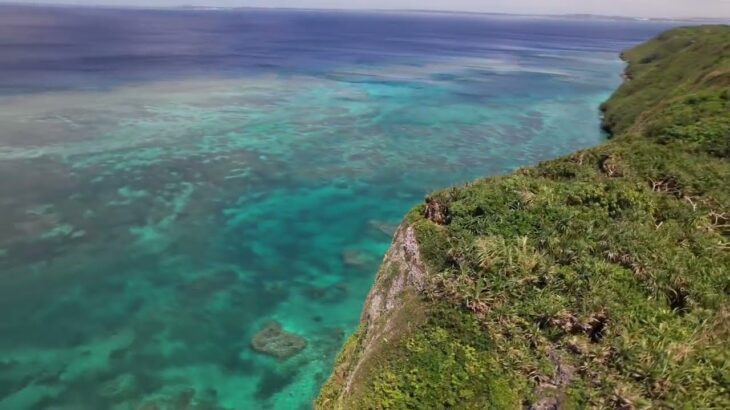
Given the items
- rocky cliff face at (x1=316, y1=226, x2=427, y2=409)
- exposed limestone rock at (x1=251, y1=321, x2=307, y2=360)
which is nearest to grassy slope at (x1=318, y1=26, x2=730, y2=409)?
rocky cliff face at (x1=316, y1=226, x2=427, y2=409)

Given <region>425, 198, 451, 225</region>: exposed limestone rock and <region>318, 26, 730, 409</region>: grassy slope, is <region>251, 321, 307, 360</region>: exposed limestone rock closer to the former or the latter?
<region>318, 26, 730, 409</region>: grassy slope

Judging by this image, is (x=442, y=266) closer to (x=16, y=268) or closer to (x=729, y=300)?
(x=729, y=300)

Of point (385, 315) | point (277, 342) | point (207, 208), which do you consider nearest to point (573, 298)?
point (385, 315)

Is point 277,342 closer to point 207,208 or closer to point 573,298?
point 573,298

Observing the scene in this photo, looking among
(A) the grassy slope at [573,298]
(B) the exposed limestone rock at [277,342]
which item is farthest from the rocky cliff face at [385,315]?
(B) the exposed limestone rock at [277,342]

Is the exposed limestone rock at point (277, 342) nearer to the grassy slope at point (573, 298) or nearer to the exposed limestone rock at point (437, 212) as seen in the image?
the grassy slope at point (573, 298)

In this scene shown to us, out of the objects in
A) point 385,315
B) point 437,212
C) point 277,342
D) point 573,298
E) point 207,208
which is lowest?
point 277,342
